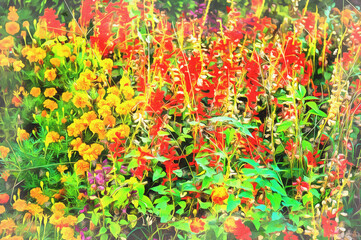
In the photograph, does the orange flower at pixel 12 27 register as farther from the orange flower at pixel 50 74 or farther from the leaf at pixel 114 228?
the leaf at pixel 114 228

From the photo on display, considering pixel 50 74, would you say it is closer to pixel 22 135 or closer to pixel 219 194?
pixel 22 135

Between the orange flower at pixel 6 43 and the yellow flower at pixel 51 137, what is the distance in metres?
0.77

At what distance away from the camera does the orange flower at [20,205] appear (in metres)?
Result: 2.86

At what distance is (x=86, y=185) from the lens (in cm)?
280

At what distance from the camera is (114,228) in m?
2.66

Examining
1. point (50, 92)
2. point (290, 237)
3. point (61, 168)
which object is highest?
point (50, 92)

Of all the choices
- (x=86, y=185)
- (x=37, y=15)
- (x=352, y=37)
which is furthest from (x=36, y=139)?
(x=352, y=37)

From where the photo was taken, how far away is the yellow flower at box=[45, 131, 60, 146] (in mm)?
2791

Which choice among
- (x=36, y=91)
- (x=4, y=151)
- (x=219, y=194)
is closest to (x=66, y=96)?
(x=36, y=91)

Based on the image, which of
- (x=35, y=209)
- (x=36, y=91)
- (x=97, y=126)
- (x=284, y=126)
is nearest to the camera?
(x=284, y=126)

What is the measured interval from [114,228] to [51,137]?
2.33 ft

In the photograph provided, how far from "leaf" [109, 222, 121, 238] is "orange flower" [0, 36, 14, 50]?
1.46 m

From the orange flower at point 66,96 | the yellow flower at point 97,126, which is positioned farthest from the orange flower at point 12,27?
the yellow flower at point 97,126

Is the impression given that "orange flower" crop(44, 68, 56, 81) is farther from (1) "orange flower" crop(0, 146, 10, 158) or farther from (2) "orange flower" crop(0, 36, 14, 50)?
(1) "orange flower" crop(0, 146, 10, 158)
